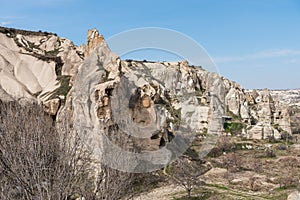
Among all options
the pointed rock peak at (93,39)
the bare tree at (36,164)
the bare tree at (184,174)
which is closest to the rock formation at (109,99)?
the pointed rock peak at (93,39)

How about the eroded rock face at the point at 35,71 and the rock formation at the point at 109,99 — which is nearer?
the rock formation at the point at 109,99

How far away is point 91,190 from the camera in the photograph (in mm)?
11352

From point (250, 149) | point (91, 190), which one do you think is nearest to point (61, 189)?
point (91, 190)

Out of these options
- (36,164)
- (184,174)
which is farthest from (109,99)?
(36,164)

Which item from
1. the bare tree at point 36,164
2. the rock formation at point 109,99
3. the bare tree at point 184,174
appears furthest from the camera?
the rock formation at point 109,99

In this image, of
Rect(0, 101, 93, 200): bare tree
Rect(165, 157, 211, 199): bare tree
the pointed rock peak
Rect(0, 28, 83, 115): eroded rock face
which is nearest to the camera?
Rect(0, 101, 93, 200): bare tree

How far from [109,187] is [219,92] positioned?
5452cm

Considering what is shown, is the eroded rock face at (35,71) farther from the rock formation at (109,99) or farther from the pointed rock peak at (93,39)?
the pointed rock peak at (93,39)

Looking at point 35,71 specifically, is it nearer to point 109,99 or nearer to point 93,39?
point 93,39

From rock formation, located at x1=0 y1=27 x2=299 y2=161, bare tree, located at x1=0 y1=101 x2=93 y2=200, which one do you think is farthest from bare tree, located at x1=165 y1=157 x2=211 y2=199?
bare tree, located at x1=0 y1=101 x2=93 y2=200

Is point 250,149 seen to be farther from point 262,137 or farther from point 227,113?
point 227,113

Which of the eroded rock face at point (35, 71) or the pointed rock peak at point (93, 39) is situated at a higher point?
the pointed rock peak at point (93, 39)

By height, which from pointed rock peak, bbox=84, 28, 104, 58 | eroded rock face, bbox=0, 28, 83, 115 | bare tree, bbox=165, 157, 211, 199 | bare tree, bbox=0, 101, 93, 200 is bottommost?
bare tree, bbox=165, 157, 211, 199

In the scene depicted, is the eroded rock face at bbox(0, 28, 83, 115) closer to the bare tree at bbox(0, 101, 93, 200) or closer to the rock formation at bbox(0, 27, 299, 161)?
the rock formation at bbox(0, 27, 299, 161)
